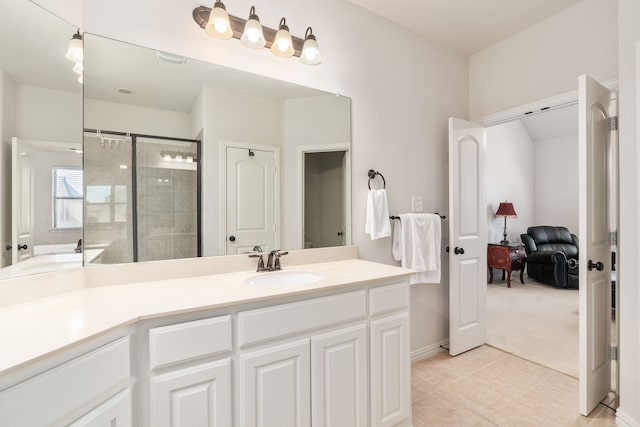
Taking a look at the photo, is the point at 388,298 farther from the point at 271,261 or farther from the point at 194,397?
Result: the point at 194,397

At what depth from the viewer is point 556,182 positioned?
19.0 feet

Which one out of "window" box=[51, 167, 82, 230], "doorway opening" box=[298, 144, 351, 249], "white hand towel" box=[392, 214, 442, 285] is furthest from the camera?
"white hand towel" box=[392, 214, 442, 285]

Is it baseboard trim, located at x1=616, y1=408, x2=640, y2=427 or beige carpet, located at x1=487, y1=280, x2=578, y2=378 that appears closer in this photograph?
baseboard trim, located at x1=616, y1=408, x2=640, y2=427

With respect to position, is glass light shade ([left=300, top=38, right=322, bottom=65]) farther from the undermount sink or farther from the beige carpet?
the beige carpet

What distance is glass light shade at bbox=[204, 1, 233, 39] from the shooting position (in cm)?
149

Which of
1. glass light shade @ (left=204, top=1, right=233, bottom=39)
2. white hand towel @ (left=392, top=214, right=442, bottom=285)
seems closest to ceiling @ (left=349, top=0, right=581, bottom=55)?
glass light shade @ (left=204, top=1, right=233, bottom=39)

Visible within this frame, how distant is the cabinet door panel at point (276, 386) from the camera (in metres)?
1.16

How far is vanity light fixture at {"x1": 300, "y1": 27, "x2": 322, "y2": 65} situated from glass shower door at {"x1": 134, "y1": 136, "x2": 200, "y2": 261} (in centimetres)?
84

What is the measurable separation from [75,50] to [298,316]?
154 centimetres

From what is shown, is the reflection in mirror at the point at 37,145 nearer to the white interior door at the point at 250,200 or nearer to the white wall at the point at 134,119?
the white wall at the point at 134,119

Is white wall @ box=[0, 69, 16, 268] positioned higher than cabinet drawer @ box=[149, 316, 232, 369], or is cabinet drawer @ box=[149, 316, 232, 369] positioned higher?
white wall @ box=[0, 69, 16, 268]

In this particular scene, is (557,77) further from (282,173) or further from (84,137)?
(84,137)

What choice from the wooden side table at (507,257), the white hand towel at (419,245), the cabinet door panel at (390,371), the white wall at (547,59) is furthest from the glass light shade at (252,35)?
the wooden side table at (507,257)

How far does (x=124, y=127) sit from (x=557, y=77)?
289cm
